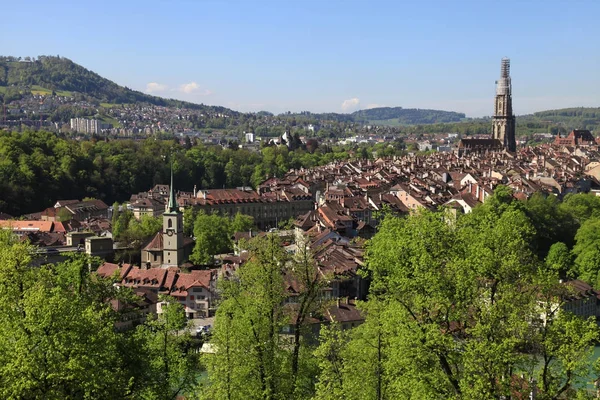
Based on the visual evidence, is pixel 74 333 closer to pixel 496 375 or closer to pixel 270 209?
pixel 496 375

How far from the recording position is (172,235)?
122 feet

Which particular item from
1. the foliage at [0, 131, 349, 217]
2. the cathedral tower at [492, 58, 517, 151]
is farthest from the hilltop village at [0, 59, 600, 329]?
the cathedral tower at [492, 58, 517, 151]

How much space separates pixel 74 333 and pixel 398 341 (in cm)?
513

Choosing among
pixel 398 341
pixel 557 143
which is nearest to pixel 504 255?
pixel 398 341

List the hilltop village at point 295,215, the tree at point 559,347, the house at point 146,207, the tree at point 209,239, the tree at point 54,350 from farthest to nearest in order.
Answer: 1. the house at point 146,207
2. the tree at point 209,239
3. the hilltop village at point 295,215
4. the tree at point 54,350
5. the tree at point 559,347

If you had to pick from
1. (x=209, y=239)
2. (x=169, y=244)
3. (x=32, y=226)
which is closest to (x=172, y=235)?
(x=169, y=244)

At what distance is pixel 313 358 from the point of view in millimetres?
16219

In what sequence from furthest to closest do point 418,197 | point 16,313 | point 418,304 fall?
point 418,197
point 16,313
point 418,304

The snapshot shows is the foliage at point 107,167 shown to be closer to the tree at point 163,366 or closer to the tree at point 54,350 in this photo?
the tree at point 163,366

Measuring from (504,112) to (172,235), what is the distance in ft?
248

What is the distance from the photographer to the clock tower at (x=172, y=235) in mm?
37125

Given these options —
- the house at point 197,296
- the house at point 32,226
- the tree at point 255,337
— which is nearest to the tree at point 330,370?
the tree at point 255,337

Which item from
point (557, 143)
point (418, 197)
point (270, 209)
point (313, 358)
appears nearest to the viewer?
point (313, 358)

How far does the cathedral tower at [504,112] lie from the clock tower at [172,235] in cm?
7310
